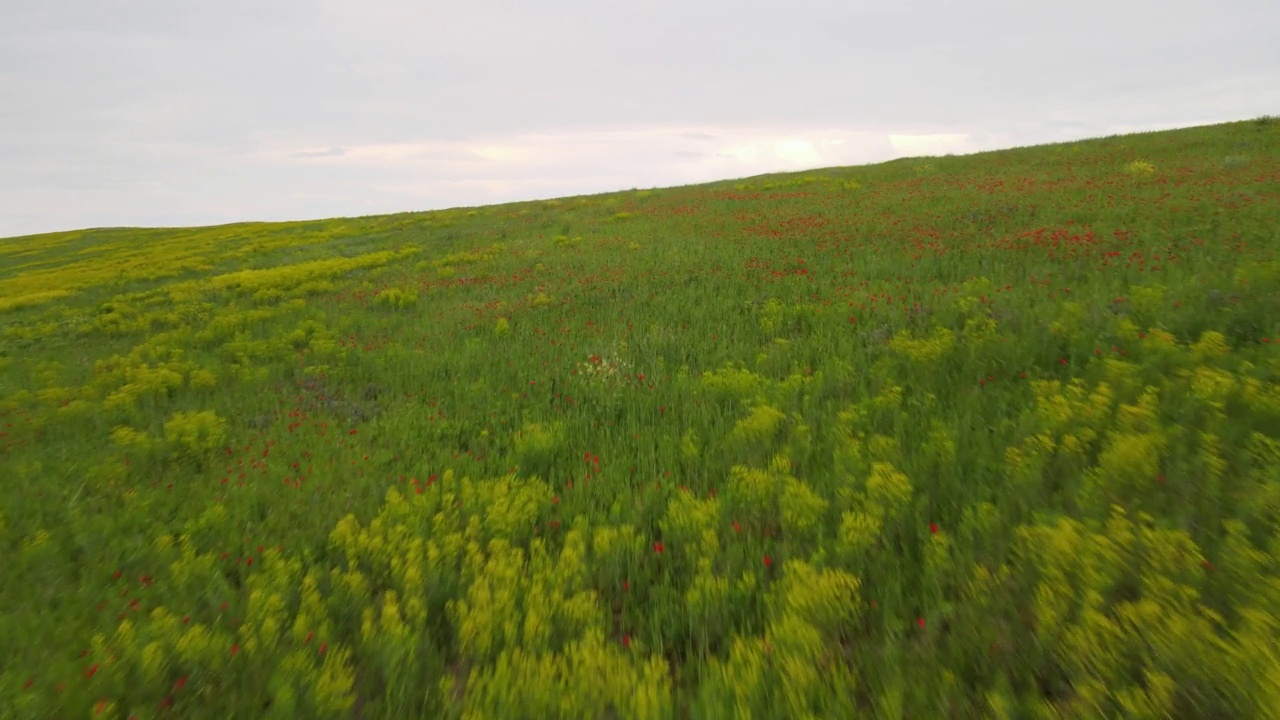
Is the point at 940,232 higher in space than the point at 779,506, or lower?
higher

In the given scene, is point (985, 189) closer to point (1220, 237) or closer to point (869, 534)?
point (1220, 237)

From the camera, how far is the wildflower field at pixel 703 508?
2562mm

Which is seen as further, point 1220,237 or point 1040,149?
point 1040,149

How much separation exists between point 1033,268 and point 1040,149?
24.7 m

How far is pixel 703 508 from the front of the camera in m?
3.96

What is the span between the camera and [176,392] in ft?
26.1

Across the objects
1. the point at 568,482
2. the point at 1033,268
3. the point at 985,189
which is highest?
the point at 985,189

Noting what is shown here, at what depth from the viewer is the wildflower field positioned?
256 centimetres

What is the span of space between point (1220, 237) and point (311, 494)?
12755 millimetres

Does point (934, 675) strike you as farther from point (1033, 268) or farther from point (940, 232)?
point (940, 232)

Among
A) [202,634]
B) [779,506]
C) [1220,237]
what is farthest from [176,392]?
[1220,237]

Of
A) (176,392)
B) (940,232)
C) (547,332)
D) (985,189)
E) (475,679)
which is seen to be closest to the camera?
(475,679)

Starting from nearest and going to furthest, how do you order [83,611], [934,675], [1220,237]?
[934,675] → [83,611] → [1220,237]

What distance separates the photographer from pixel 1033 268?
8664mm
